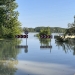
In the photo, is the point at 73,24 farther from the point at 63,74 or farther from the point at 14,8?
the point at 63,74

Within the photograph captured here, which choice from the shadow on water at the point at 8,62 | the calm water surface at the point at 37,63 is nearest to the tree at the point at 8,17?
the shadow on water at the point at 8,62

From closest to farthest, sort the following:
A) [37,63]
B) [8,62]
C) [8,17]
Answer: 1. [37,63]
2. [8,62]
3. [8,17]

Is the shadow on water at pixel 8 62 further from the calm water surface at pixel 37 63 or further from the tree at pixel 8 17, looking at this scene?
the tree at pixel 8 17

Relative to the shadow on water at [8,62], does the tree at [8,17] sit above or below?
above

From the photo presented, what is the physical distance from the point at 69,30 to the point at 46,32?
2183cm

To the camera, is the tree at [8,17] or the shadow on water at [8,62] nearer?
the shadow on water at [8,62]

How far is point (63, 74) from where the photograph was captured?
8.00 metres

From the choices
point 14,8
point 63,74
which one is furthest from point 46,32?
point 63,74

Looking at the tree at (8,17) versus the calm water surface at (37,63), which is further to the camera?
the tree at (8,17)

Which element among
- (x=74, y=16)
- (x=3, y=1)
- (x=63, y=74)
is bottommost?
(x=63, y=74)

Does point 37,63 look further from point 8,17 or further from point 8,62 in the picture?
point 8,17

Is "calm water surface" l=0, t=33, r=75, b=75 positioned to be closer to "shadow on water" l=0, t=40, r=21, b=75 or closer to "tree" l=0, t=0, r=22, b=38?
"shadow on water" l=0, t=40, r=21, b=75

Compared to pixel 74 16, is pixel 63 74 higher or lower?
lower

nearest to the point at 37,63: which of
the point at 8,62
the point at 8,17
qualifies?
the point at 8,62
